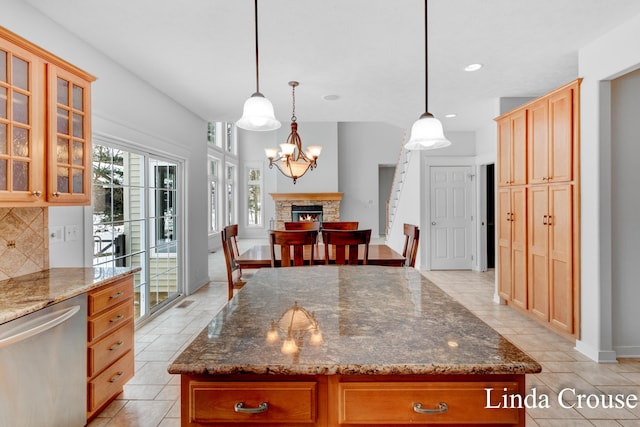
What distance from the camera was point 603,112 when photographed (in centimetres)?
264

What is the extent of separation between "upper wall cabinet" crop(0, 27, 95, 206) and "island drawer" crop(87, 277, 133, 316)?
55cm

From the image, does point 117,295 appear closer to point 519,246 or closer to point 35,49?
point 35,49

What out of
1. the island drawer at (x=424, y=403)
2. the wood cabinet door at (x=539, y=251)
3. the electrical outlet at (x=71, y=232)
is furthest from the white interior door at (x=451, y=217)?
the island drawer at (x=424, y=403)

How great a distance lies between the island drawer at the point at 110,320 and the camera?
6.33 ft

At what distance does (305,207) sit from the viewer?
10.4m

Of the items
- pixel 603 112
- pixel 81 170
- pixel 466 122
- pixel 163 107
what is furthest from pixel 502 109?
pixel 81 170

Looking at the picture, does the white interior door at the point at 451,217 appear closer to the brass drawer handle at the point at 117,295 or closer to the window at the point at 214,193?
the brass drawer handle at the point at 117,295

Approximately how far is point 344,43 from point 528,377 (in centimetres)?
272

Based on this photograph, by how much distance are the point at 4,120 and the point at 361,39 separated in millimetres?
2212

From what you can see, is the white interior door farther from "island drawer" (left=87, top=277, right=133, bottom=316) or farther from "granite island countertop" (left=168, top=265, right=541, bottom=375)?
"island drawer" (left=87, top=277, right=133, bottom=316)

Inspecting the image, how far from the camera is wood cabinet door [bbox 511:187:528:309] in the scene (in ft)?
11.7

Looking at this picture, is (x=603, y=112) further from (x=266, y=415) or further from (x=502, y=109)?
(x=266, y=415)

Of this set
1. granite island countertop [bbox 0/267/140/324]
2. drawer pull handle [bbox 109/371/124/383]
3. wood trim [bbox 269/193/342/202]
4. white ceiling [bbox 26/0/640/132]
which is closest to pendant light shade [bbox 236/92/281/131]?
white ceiling [bbox 26/0/640/132]

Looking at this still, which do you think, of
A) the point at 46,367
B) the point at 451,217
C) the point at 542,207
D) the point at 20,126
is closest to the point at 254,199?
the point at 451,217
